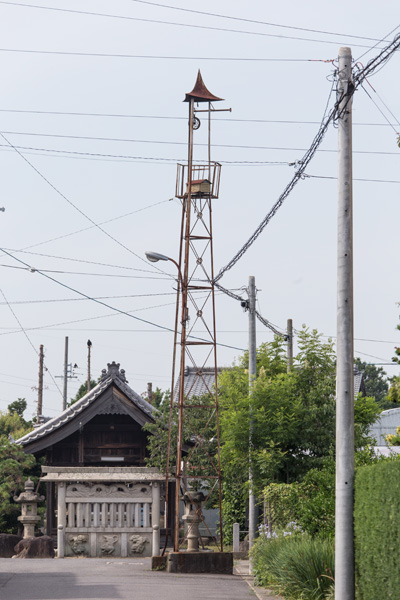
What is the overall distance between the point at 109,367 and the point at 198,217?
11.7 m

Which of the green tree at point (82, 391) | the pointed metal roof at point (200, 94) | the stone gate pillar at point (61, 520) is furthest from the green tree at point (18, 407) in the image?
the pointed metal roof at point (200, 94)

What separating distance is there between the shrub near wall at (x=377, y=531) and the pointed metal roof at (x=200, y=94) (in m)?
12.2

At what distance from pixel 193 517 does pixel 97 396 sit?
Result: 33.7 ft

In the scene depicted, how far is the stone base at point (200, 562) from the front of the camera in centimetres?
2050

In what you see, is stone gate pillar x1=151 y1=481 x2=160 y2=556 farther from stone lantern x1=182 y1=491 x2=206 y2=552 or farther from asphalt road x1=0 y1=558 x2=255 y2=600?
stone lantern x1=182 y1=491 x2=206 y2=552

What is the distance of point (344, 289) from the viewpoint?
1230 cm

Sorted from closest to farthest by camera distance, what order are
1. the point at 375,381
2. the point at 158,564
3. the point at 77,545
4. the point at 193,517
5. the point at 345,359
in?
the point at 345,359 → the point at 158,564 → the point at 193,517 → the point at 77,545 → the point at 375,381

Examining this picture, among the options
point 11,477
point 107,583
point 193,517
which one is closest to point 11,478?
point 11,477

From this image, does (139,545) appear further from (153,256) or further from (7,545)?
(153,256)

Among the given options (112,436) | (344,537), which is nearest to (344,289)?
(344,537)

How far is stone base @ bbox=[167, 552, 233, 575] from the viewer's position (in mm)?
20500

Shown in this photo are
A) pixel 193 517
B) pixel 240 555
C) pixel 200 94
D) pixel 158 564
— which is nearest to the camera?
pixel 158 564

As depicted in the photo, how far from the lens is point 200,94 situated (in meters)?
21.9

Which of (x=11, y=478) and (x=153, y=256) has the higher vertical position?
(x=153, y=256)
